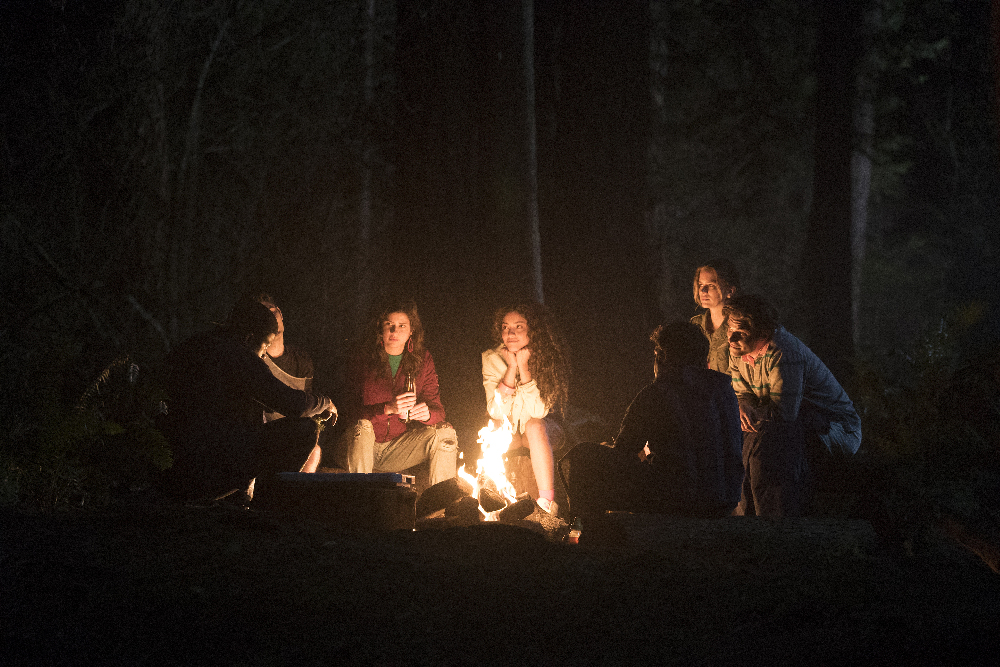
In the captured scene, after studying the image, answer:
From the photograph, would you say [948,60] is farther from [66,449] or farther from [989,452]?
[66,449]

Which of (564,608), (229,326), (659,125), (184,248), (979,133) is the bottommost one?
(564,608)

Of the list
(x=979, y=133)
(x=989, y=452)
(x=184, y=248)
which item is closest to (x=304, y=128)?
(x=184, y=248)

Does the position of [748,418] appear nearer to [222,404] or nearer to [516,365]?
[516,365]

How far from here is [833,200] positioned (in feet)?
30.9

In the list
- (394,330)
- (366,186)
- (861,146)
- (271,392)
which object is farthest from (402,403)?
(861,146)

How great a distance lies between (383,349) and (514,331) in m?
1.23

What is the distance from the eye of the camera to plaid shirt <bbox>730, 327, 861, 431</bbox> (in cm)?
563

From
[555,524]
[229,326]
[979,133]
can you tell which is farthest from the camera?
[979,133]

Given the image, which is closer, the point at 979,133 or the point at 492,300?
the point at 492,300

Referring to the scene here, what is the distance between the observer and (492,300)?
794 cm

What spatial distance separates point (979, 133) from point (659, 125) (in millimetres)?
6933

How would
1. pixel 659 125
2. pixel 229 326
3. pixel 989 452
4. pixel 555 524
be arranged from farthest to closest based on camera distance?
pixel 659 125 < pixel 989 452 < pixel 555 524 < pixel 229 326

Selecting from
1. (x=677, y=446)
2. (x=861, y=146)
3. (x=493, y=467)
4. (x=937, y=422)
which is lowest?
(x=493, y=467)

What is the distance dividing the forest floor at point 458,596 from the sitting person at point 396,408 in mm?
1778
